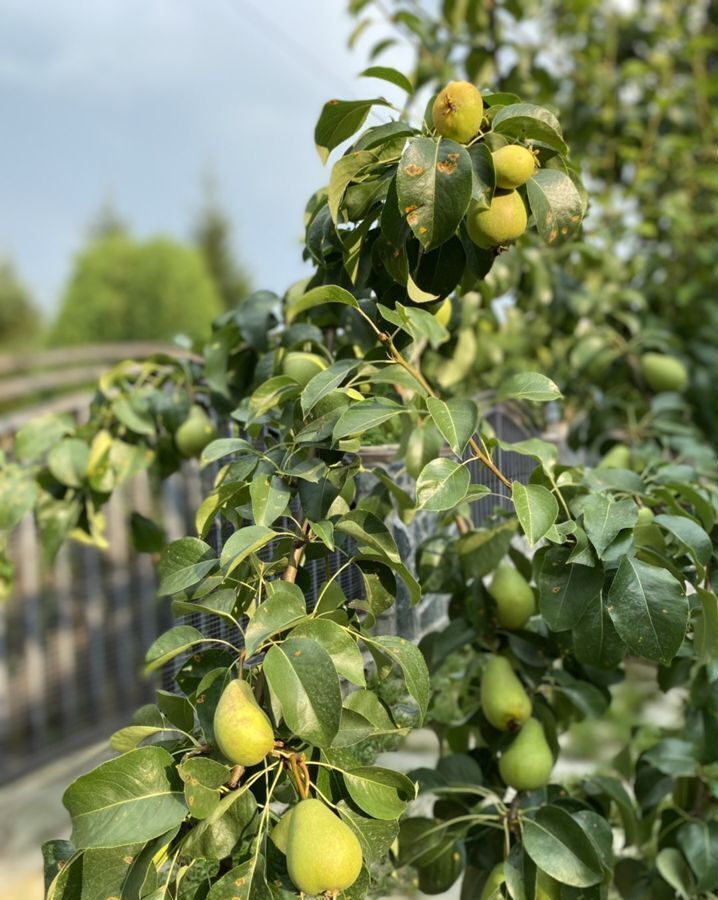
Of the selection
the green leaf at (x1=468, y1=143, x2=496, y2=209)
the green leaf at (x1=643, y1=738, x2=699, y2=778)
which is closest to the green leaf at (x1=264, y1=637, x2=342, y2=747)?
the green leaf at (x1=468, y1=143, x2=496, y2=209)

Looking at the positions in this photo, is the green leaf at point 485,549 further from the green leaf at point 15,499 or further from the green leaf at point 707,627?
the green leaf at point 15,499

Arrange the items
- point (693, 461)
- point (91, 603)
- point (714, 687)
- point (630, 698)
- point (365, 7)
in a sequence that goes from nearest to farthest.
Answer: point (714, 687) → point (693, 461) → point (365, 7) → point (630, 698) → point (91, 603)

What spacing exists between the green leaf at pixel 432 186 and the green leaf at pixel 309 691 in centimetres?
25

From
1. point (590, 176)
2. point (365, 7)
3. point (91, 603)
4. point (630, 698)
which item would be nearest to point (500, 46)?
point (365, 7)

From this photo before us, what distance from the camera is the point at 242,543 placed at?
47 centimetres

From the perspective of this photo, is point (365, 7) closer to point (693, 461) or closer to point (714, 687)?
point (693, 461)

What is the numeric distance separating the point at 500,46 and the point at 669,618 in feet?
3.84

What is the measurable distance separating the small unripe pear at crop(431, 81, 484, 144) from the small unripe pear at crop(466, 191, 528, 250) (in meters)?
0.05

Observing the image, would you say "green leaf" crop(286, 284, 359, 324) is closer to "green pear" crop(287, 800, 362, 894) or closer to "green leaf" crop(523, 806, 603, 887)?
"green pear" crop(287, 800, 362, 894)

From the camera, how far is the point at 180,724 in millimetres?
525

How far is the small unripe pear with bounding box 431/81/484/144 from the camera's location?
0.53 meters

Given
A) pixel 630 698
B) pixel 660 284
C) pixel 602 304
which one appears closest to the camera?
pixel 602 304

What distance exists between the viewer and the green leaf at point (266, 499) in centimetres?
51

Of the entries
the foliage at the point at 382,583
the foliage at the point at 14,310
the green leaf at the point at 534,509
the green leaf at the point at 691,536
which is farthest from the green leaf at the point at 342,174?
the foliage at the point at 14,310
